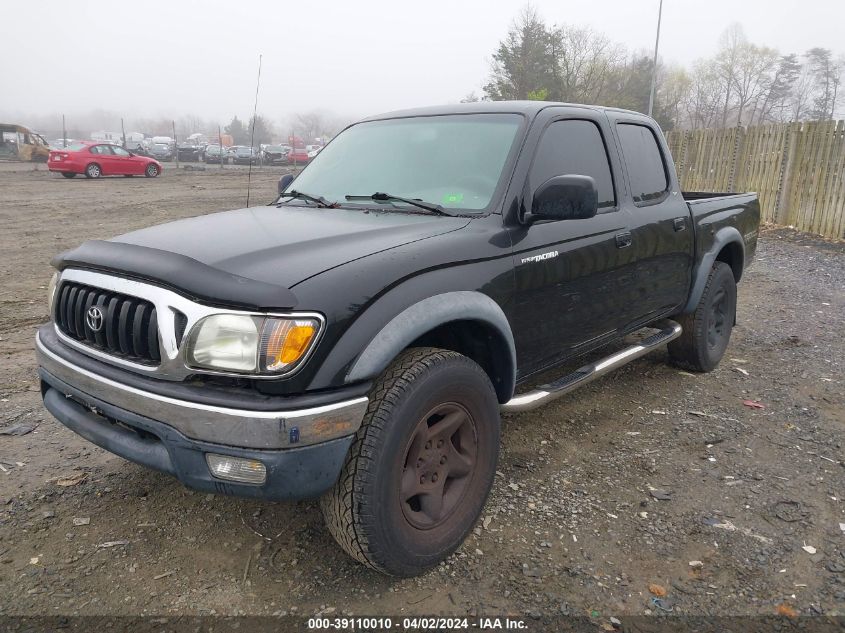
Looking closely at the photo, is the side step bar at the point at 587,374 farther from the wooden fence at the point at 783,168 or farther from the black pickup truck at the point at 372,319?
the wooden fence at the point at 783,168

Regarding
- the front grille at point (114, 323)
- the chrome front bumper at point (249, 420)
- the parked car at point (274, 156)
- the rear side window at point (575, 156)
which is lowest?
the chrome front bumper at point (249, 420)

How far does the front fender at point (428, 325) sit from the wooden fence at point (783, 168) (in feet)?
36.1

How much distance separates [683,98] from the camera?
2554 inches

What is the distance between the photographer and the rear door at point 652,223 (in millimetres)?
3791

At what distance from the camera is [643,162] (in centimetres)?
412

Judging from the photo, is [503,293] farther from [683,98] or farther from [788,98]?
[788,98]

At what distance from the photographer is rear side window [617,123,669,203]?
3.94 metres

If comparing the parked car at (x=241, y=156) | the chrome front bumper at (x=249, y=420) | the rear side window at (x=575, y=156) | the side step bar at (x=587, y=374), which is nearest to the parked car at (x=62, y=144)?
the parked car at (x=241, y=156)

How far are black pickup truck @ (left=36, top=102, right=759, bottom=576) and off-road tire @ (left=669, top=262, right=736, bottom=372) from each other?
110 cm

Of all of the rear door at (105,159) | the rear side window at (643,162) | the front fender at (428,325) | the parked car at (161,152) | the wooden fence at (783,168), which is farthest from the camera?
the parked car at (161,152)

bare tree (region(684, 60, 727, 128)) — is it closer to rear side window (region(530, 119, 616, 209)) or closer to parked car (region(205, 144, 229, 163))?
parked car (region(205, 144, 229, 163))

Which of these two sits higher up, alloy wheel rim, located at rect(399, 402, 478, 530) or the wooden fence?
the wooden fence

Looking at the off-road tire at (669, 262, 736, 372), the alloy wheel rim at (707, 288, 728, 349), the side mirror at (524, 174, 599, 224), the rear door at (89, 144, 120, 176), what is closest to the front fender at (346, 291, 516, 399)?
the side mirror at (524, 174, 599, 224)

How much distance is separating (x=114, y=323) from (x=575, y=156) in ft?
8.13
